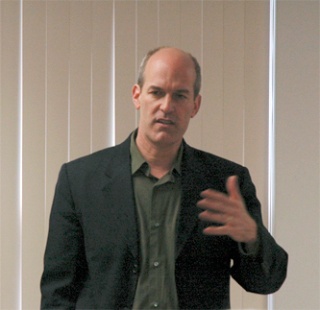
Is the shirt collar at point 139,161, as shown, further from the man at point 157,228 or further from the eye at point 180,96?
the eye at point 180,96

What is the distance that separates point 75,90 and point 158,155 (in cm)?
25

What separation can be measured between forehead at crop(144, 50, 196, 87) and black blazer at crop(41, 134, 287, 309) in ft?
Answer: 0.62

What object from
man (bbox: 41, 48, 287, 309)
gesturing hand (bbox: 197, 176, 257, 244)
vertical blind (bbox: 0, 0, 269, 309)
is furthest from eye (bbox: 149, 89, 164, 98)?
gesturing hand (bbox: 197, 176, 257, 244)

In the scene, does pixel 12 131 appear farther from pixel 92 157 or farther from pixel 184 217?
pixel 184 217

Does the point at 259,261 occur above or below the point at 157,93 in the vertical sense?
below

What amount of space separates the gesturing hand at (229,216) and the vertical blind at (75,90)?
0.49ft

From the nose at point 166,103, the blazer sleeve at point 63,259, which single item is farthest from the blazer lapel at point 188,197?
the blazer sleeve at point 63,259

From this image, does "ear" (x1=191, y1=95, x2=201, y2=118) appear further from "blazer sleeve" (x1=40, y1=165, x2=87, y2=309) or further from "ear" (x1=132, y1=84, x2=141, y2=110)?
"blazer sleeve" (x1=40, y1=165, x2=87, y2=309)

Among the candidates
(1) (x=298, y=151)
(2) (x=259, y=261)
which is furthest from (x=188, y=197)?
(1) (x=298, y=151)

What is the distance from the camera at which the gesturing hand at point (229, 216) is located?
1.29m

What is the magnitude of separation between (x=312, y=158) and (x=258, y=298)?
0.36m

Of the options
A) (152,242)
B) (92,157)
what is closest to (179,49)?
(92,157)

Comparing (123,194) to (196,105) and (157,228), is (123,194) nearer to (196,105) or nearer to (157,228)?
(157,228)

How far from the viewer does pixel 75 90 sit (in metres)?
1.44
